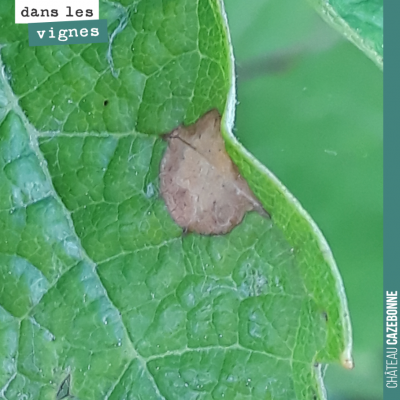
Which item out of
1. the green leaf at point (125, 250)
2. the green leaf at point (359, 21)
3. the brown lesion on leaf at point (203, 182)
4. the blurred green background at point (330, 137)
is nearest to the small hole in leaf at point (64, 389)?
the green leaf at point (125, 250)

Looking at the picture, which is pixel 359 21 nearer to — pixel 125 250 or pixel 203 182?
pixel 203 182

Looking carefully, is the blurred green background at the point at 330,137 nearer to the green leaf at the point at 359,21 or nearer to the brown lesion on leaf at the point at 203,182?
the green leaf at the point at 359,21

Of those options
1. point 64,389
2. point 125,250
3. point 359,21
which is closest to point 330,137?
point 359,21

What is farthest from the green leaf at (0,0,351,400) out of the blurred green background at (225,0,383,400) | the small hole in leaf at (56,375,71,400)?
the blurred green background at (225,0,383,400)

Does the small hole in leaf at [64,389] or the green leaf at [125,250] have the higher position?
the green leaf at [125,250]

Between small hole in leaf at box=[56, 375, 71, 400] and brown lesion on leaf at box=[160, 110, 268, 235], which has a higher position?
brown lesion on leaf at box=[160, 110, 268, 235]

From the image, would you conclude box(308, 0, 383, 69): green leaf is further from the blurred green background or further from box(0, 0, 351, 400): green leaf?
box(0, 0, 351, 400): green leaf
